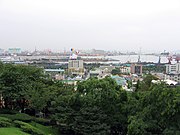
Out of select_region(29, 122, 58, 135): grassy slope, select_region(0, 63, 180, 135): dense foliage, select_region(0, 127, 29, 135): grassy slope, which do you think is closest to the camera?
select_region(0, 127, 29, 135): grassy slope

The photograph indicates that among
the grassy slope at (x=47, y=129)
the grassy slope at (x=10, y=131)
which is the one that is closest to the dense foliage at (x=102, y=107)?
the grassy slope at (x=47, y=129)

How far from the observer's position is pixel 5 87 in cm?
1328

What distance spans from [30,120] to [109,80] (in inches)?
162

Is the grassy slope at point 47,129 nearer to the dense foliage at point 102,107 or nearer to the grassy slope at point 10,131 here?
the dense foliage at point 102,107

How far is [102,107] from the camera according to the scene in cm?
1242

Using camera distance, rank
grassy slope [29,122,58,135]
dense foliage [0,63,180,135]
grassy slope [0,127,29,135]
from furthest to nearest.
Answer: grassy slope [29,122,58,135]
dense foliage [0,63,180,135]
grassy slope [0,127,29,135]

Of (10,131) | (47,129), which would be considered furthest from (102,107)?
(10,131)

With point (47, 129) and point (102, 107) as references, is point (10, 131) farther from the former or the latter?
point (102, 107)

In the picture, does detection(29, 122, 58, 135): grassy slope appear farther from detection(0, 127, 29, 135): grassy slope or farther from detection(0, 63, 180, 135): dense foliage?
detection(0, 127, 29, 135): grassy slope

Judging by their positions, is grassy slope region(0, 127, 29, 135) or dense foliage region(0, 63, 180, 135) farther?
dense foliage region(0, 63, 180, 135)

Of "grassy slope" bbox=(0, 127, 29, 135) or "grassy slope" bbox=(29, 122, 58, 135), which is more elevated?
"grassy slope" bbox=(0, 127, 29, 135)

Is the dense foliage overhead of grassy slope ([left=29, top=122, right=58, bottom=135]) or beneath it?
overhead

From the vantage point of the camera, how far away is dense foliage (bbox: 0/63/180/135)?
32.5 ft

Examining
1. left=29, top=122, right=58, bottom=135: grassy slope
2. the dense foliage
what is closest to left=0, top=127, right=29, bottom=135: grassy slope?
the dense foliage
